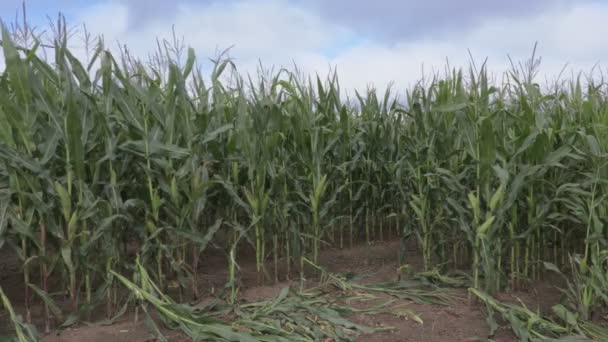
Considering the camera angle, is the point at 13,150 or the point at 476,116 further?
the point at 476,116

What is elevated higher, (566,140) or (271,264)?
(566,140)

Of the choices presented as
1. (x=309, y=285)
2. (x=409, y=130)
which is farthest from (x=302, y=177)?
(x=409, y=130)

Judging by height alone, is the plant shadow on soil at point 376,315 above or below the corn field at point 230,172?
below

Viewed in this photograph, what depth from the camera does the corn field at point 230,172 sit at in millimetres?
3322

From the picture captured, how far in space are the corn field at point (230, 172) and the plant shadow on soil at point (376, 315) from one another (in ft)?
0.54

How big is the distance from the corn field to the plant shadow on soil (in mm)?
166

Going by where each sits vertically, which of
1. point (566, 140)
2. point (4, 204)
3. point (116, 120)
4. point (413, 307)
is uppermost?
point (116, 120)

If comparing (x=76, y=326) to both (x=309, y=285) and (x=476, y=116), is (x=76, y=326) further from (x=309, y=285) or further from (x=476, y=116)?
(x=476, y=116)

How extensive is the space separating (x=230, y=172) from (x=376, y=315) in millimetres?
1531

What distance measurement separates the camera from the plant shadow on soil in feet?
11.1

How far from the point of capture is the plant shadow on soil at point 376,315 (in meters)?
3.38

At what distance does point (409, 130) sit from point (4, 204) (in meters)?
3.39

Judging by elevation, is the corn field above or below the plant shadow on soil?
above

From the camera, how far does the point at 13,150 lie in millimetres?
3193
